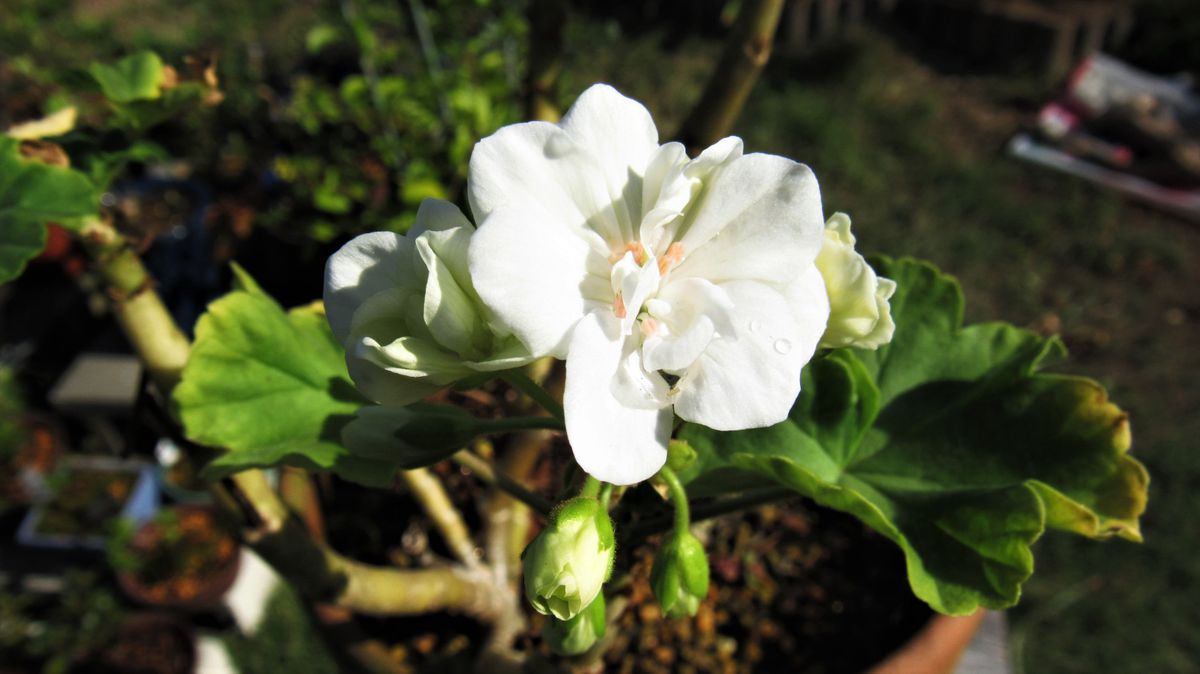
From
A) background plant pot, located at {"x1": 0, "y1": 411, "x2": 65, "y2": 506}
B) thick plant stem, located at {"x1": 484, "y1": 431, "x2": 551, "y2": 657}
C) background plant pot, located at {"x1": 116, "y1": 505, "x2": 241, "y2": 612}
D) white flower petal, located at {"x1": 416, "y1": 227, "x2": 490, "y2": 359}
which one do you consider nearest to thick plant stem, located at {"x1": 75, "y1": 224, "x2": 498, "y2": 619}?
thick plant stem, located at {"x1": 484, "y1": 431, "x2": 551, "y2": 657}

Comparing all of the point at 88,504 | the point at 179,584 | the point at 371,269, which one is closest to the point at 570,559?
the point at 371,269

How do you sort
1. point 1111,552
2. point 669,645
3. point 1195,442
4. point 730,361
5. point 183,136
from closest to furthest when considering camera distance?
point 730,361
point 669,645
point 1111,552
point 1195,442
point 183,136

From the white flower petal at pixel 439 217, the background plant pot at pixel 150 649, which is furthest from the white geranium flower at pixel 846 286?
the background plant pot at pixel 150 649

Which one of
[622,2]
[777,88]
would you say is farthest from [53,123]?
[622,2]

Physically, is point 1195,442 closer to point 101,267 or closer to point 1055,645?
point 1055,645

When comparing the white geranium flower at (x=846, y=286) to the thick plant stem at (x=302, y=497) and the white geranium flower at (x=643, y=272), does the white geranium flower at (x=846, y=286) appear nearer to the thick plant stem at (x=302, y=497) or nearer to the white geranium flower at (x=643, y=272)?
the white geranium flower at (x=643, y=272)
